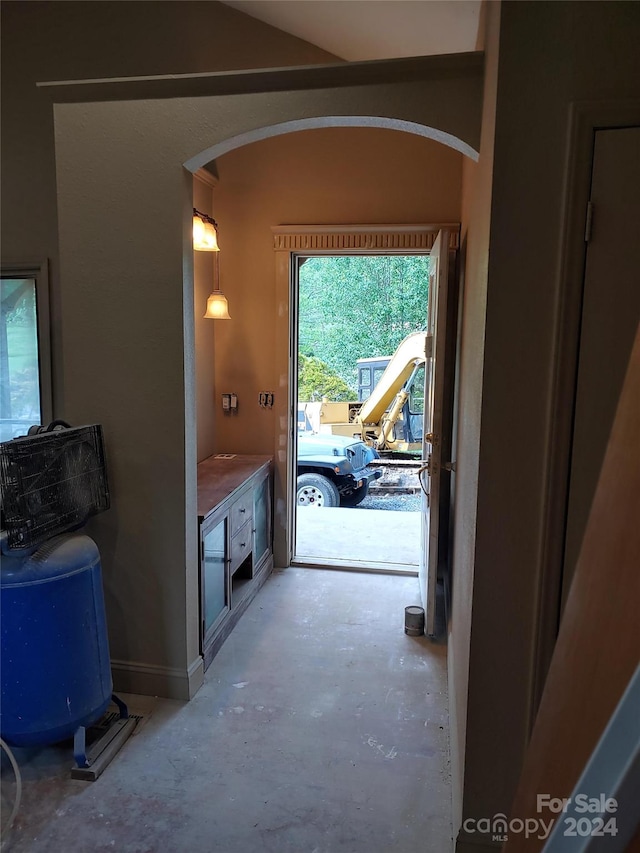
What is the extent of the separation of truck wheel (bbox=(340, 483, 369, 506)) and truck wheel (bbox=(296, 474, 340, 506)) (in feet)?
1.25

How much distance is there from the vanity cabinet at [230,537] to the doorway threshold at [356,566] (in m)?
0.27

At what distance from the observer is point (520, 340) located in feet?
5.04

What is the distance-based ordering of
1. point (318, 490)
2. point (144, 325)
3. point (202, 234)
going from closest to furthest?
point (144, 325), point (202, 234), point (318, 490)

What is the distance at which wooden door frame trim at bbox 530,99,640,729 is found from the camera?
144cm

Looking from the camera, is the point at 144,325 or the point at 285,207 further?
the point at 285,207

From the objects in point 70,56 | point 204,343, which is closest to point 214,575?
point 204,343

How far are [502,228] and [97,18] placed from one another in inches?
119

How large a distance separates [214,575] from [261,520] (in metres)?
0.93

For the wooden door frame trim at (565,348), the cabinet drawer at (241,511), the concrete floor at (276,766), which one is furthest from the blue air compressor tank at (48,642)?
the wooden door frame trim at (565,348)

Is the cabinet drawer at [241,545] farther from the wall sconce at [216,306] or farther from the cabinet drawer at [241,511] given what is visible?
the wall sconce at [216,306]

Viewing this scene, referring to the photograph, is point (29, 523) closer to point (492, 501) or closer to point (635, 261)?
point (492, 501)

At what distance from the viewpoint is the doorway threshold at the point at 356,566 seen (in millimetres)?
3916

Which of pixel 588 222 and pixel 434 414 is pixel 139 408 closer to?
pixel 434 414

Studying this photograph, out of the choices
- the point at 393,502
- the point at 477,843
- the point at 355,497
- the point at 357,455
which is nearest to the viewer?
the point at 477,843
